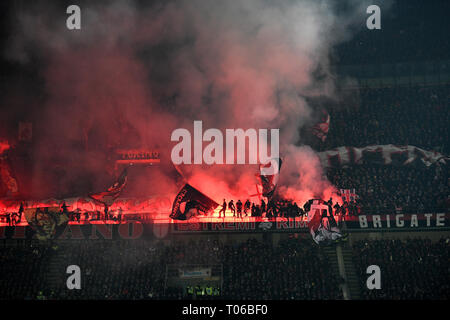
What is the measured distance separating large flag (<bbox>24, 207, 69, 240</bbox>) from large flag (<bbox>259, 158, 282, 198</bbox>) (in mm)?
7780

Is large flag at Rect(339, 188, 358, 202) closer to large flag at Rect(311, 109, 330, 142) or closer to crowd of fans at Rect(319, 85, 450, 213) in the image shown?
crowd of fans at Rect(319, 85, 450, 213)

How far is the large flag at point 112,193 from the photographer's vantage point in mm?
20781

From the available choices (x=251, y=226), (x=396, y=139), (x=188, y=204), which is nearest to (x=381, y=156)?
(x=396, y=139)

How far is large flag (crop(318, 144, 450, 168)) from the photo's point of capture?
69.6 ft

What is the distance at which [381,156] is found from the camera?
21.5m

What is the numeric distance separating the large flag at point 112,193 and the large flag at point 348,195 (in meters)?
9.17

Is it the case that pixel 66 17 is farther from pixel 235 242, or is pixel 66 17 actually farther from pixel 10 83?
pixel 235 242

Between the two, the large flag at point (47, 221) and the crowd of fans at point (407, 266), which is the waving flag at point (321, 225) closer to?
the crowd of fans at point (407, 266)

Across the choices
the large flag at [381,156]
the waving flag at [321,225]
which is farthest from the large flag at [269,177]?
the large flag at [381,156]

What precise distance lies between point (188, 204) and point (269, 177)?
131 inches

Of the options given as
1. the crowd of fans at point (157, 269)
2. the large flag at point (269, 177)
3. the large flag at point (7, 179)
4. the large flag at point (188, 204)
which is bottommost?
the crowd of fans at point (157, 269)

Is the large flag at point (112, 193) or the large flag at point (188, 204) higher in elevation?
the large flag at point (112, 193)

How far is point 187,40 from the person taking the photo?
21.8 m

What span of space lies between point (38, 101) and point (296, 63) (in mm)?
11641
